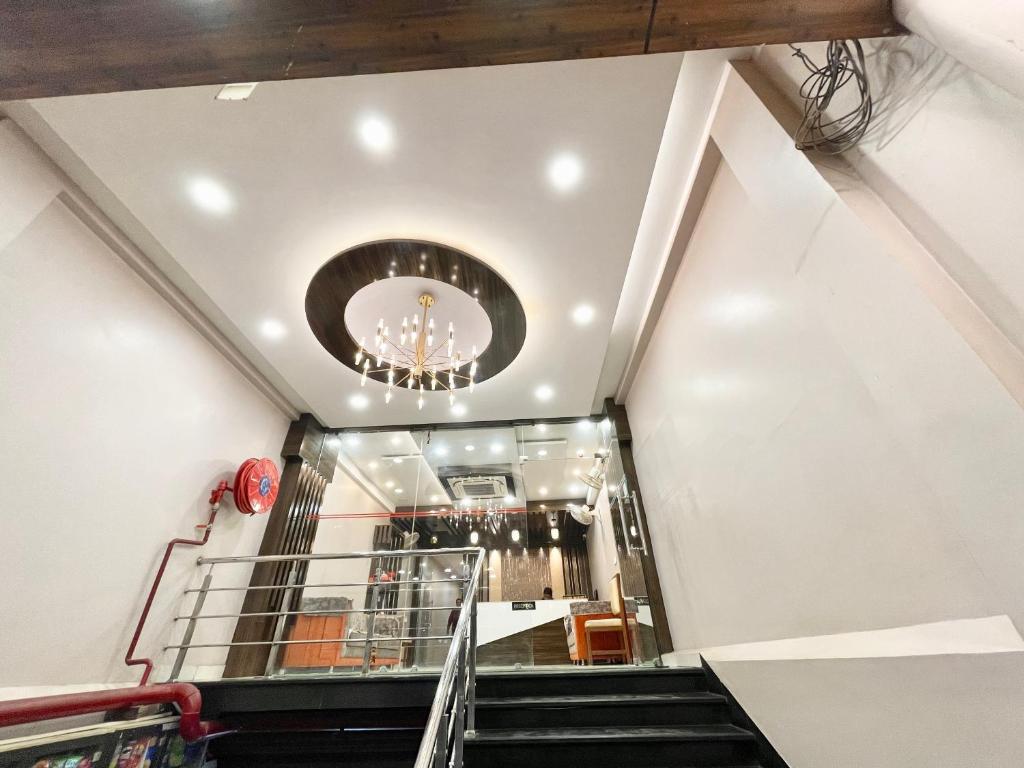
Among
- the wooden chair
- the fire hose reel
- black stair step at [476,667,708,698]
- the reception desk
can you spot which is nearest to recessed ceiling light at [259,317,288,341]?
the fire hose reel

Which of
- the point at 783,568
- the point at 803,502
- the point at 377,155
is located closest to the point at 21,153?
the point at 377,155

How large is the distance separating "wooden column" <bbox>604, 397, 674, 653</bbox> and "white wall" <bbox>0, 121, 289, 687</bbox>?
13.2 feet

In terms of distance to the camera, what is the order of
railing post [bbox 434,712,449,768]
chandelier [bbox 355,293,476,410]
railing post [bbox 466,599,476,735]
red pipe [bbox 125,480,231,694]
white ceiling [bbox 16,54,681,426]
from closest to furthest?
1. railing post [bbox 434,712,449,768]
2. white ceiling [bbox 16,54,681,426]
3. railing post [bbox 466,599,476,735]
4. red pipe [bbox 125,480,231,694]
5. chandelier [bbox 355,293,476,410]

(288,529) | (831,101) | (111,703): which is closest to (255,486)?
(288,529)

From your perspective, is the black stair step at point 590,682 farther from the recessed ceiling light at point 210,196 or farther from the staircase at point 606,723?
the recessed ceiling light at point 210,196

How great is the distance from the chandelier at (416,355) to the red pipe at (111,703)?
2.19 meters

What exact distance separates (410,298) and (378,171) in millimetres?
1079

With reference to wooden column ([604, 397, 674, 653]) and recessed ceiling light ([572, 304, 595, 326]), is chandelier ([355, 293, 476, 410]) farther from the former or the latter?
wooden column ([604, 397, 674, 653])

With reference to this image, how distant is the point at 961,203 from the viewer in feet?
3.83

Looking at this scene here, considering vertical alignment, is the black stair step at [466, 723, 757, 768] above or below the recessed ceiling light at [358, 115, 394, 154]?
below

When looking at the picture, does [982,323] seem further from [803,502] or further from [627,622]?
[627,622]

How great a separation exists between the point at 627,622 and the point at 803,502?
3172 mm

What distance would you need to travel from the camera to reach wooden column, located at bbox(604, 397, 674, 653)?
374cm

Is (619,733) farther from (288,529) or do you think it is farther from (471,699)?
(288,529)
